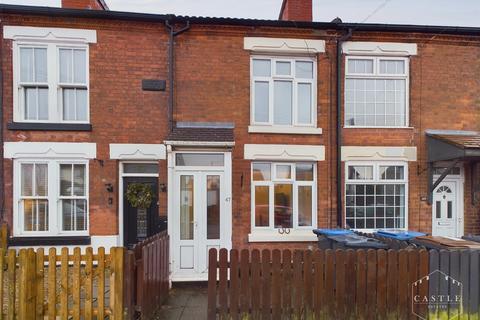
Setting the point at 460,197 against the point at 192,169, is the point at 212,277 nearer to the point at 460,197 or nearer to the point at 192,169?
the point at 192,169

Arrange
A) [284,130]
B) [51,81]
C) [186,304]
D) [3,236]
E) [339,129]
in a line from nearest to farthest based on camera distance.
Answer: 1. [186,304]
2. [3,236]
3. [51,81]
4. [284,130]
5. [339,129]

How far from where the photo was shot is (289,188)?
25.5 ft

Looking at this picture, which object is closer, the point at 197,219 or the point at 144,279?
the point at 144,279

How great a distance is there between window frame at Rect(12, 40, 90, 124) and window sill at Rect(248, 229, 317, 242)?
5022 millimetres

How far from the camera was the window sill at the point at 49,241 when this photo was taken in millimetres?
7078

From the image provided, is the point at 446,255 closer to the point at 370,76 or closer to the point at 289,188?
the point at 289,188

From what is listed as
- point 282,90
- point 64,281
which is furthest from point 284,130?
point 64,281

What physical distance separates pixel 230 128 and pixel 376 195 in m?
4.27

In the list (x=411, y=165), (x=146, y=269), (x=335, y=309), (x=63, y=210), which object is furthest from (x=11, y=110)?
(x=411, y=165)

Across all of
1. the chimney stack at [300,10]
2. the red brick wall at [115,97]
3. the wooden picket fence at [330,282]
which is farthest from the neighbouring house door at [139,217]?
the chimney stack at [300,10]

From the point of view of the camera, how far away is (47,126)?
7227mm

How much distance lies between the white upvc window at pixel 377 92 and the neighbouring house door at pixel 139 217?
554 centimetres

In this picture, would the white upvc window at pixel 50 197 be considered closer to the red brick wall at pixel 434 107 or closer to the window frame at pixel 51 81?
the window frame at pixel 51 81

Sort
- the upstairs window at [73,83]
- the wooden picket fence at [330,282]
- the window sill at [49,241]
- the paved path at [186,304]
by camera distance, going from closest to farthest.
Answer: the wooden picket fence at [330,282] < the paved path at [186,304] < the window sill at [49,241] < the upstairs window at [73,83]
